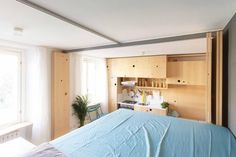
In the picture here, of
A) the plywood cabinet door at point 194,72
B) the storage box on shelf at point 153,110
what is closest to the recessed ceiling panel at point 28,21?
the plywood cabinet door at point 194,72

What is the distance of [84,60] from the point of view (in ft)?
14.6

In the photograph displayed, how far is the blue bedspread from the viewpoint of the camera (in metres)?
1.54

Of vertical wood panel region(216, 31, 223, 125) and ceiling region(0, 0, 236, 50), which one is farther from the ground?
ceiling region(0, 0, 236, 50)

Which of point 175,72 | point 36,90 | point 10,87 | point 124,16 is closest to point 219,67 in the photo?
point 124,16

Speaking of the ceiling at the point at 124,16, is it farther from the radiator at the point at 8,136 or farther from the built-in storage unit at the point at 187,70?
the built-in storage unit at the point at 187,70

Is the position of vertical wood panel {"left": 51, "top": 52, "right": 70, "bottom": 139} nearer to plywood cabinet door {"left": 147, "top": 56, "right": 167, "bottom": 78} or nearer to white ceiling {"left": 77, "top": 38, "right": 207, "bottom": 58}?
white ceiling {"left": 77, "top": 38, "right": 207, "bottom": 58}

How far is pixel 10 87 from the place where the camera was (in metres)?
2.87

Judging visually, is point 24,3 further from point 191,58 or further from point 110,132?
point 191,58

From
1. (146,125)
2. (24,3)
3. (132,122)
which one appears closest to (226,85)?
(146,125)

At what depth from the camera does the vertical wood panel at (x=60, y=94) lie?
330 cm

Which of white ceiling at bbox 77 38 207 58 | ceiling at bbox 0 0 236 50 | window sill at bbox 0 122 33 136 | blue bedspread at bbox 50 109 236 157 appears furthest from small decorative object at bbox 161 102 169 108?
window sill at bbox 0 122 33 136

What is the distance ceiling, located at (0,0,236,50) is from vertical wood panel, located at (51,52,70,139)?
127 cm

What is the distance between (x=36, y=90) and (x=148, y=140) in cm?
253

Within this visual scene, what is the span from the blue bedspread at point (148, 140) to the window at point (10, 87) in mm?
1710
